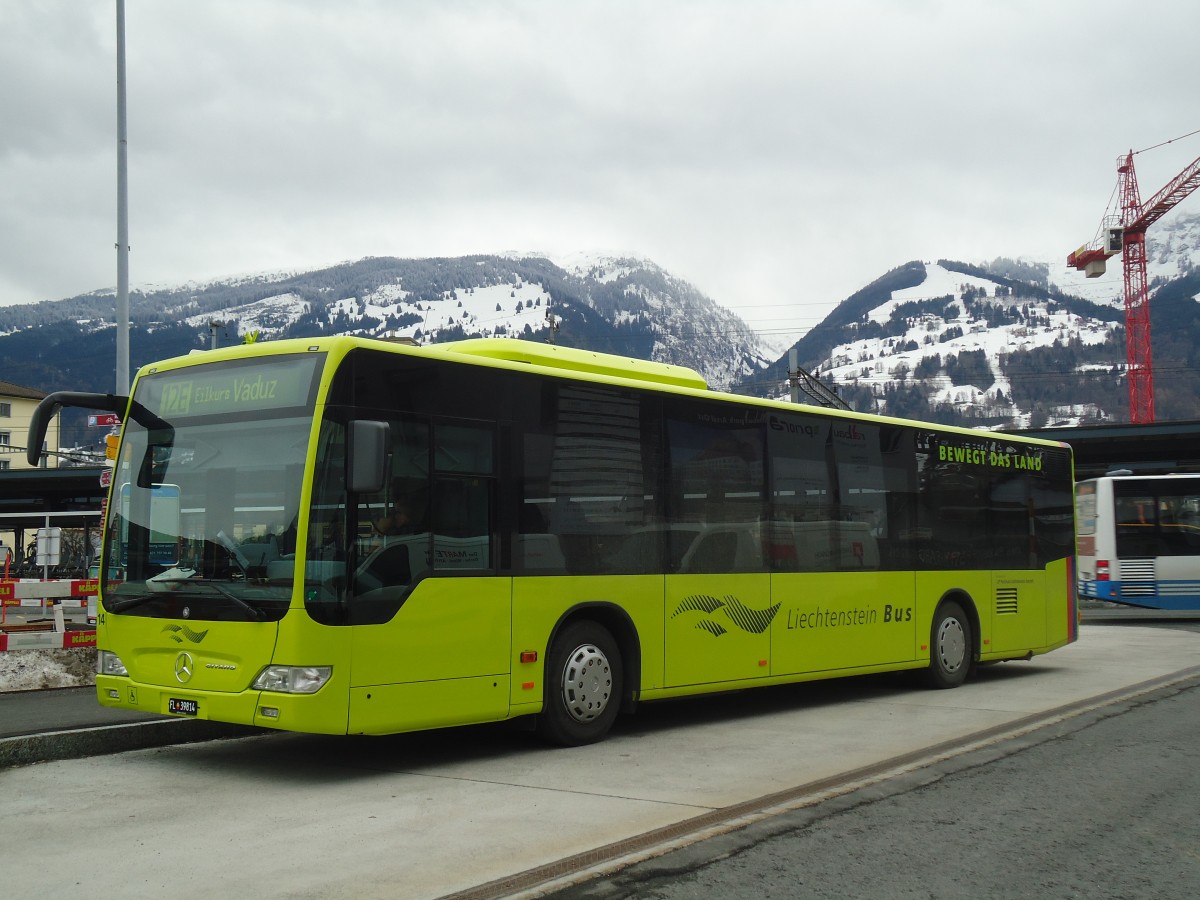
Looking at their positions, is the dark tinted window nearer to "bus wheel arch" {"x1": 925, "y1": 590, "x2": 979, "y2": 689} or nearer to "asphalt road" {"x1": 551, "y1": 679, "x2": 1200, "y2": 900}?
"asphalt road" {"x1": 551, "y1": 679, "x2": 1200, "y2": 900}

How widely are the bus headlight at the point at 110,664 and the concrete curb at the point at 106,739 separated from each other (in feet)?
1.74

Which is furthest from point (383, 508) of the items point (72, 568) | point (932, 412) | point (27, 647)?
point (932, 412)

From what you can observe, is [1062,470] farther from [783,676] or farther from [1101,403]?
[1101,403]

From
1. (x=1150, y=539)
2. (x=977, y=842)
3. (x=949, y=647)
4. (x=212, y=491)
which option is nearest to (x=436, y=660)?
(x=212, y=491)

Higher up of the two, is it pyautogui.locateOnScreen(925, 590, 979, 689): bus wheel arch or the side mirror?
the side mirror

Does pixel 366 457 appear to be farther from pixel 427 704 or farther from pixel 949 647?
pixel 949 647

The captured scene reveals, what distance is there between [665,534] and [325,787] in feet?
11.9

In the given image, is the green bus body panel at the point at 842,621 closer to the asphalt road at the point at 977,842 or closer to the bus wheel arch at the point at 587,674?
the bus wheel arch at the point at 587,674

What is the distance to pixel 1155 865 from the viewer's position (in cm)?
602

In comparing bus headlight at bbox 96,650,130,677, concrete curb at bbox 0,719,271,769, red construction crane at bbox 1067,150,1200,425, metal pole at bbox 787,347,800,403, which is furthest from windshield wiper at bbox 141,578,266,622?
red construction crane at bbox 1067,150,1200,425

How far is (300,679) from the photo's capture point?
789 centimetres

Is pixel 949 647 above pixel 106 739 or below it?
above

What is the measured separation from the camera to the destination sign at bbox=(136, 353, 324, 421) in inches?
328

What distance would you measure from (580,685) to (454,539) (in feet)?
5.64
